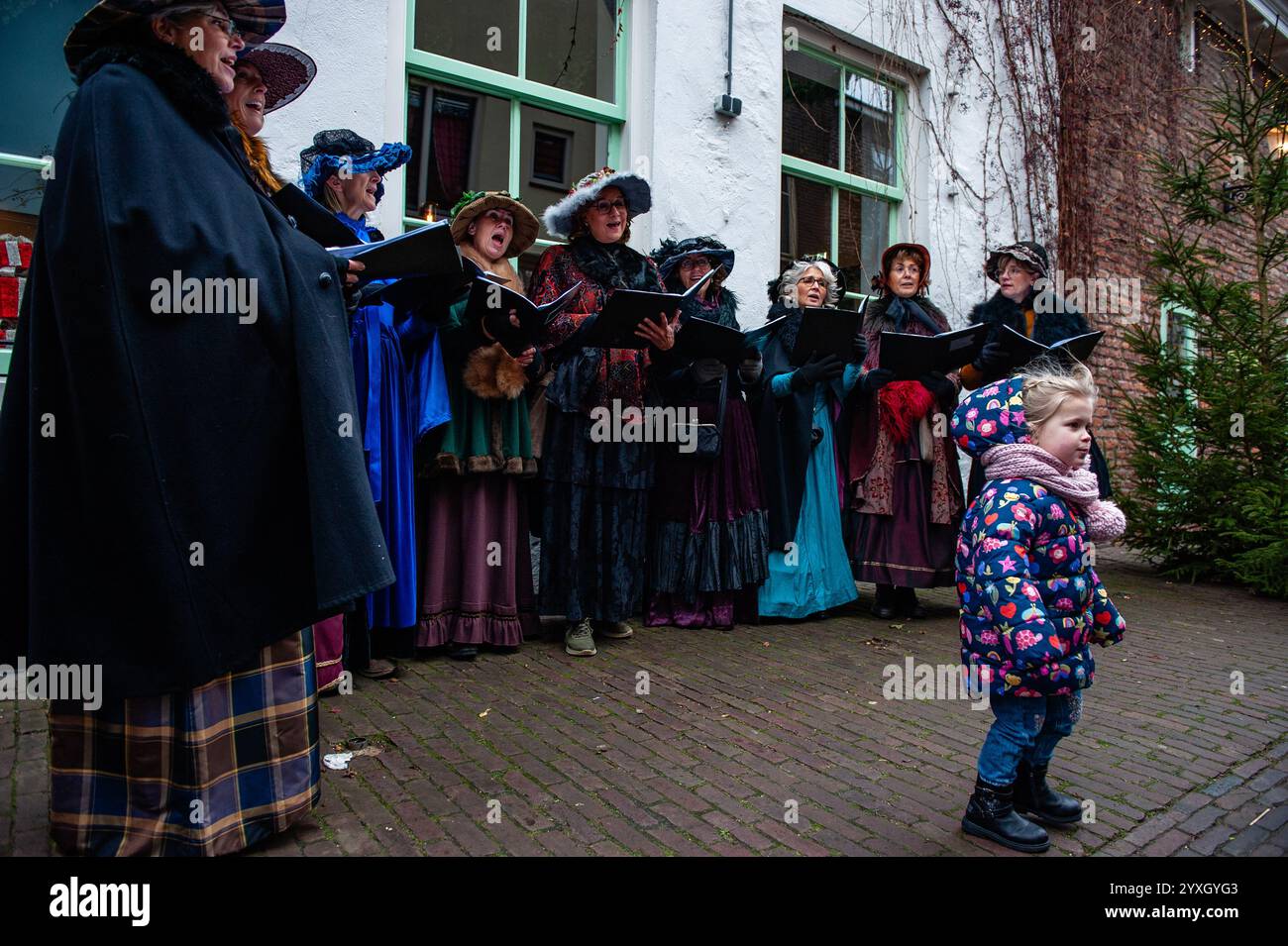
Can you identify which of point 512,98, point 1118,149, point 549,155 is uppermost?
point 1118,149

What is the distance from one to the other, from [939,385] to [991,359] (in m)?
0.35

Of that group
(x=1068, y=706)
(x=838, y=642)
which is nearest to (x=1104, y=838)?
(x=1068, y=706)

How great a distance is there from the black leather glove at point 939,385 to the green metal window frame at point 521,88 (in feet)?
7.97

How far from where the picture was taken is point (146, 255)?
2.07 meters

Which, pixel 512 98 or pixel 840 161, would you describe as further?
pixel 840 161

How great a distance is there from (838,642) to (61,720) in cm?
369

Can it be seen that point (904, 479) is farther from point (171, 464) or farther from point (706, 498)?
point (171, 464)

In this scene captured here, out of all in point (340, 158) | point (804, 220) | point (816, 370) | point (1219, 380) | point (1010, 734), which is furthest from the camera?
point (804, 220)

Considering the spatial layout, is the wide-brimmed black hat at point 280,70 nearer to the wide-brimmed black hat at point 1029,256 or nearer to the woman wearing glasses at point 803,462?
the woman wearing glasses at point 803,462

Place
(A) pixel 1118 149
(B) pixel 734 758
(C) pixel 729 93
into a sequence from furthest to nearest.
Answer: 1. (A) pixel 1118 149
2. (C) pixel 729 93
3. (B) pixel 734 758

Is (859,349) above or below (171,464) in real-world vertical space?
above

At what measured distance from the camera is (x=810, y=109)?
7.52 metres

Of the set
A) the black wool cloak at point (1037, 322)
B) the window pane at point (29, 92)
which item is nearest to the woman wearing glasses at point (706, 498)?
the black wool cloak at point (1037, 322)

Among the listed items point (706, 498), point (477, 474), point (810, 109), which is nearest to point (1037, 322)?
point (706, 498)
